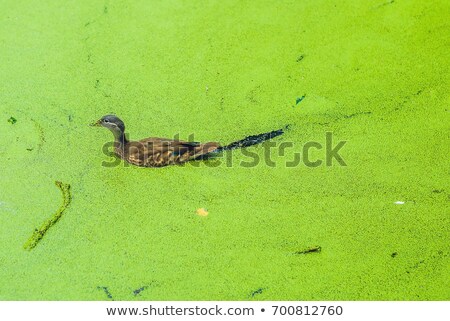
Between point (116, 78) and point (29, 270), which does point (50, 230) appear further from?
point (116, 78)

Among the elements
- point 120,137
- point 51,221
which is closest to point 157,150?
point 120,137

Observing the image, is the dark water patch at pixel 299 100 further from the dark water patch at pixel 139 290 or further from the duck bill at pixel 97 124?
the dark water patch at pixel 139 290

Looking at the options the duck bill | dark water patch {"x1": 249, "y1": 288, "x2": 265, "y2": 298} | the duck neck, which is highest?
the duck bill

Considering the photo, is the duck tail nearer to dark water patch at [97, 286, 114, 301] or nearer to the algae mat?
the algae mat

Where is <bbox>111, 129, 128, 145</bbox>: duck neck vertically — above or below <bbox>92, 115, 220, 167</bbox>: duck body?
above

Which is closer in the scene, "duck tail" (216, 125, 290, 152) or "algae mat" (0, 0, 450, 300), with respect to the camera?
"algae mat" (0, 0, 450, 300)

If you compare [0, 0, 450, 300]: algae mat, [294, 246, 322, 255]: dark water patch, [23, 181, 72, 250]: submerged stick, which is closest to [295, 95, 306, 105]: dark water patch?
[0, 0, 450, 300]: algae mat

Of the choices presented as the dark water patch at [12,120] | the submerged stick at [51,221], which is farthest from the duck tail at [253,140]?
the dark water patch at [12,120]

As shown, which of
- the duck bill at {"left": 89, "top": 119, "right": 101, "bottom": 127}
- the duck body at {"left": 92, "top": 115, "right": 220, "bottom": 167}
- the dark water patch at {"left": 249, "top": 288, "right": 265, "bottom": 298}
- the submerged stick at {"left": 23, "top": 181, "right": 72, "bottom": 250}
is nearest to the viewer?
the dark water patch at {"left": 249, "top": 288, "right": 265, "bottom": 298}
